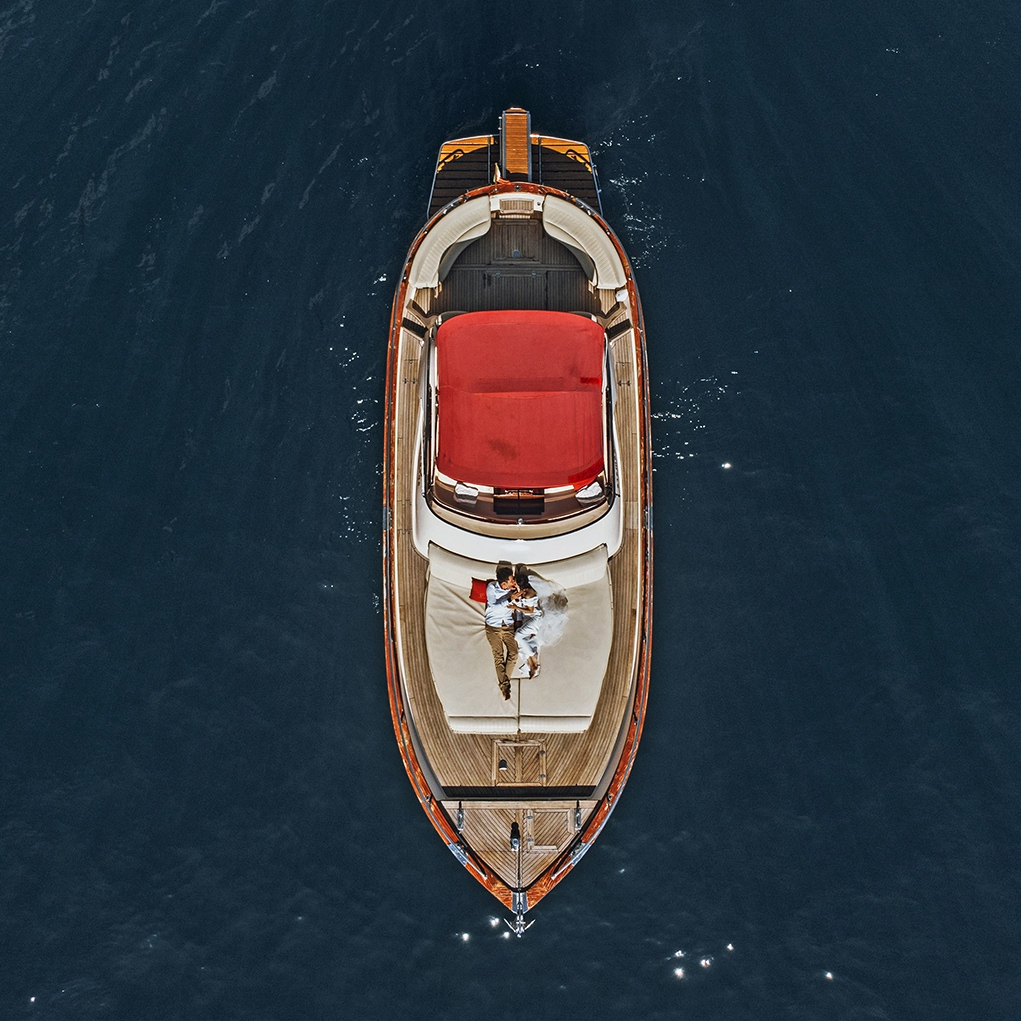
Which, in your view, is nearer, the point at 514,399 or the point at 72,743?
the point at 514,399

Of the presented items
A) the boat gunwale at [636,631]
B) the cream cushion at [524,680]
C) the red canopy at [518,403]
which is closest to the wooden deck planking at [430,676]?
the boat gunwale at [636,631]

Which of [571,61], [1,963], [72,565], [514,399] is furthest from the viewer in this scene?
[571,61]

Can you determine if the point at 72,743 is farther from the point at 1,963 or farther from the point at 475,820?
the point at 475,820

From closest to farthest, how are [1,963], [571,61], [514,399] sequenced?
[514,399] < [1,963] < [571,61]

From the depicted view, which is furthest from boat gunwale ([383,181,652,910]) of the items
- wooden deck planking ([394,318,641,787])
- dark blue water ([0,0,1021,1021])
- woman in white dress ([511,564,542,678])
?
woman in white dress ([511,564,542,678])

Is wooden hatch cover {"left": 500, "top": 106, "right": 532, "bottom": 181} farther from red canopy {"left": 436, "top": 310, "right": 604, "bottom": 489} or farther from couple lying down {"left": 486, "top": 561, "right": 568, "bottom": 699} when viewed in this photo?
couple lying down {"left": 486, "top": 561, "right": 568, "bottom": 699}

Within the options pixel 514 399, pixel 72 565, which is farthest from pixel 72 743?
pixel 514 399
